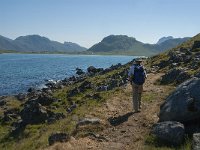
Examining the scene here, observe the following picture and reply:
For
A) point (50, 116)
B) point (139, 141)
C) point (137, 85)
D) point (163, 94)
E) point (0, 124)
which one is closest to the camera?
point (139, 141)

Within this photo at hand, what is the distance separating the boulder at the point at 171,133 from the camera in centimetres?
1788

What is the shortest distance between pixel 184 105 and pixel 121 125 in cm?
437

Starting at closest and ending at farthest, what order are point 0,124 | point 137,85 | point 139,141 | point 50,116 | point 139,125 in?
point 139,141 < point 139,125 < point 137,85 < point 50,116 < point 0,124

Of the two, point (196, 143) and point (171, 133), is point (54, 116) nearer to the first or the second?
point (171, 133)

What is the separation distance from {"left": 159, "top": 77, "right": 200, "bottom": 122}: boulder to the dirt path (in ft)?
5.02

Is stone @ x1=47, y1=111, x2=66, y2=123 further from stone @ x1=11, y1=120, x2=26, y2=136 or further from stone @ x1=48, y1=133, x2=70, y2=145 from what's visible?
stone @ x1=48, y1=133, x2=70, y2=145

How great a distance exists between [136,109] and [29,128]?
39.4ft

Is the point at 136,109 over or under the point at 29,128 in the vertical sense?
over

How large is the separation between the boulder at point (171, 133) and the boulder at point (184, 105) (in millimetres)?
996

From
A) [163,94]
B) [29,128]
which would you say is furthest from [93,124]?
[29,128]

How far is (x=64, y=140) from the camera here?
19.7m

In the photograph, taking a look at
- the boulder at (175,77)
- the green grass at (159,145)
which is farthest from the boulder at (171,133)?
the boulder at (175,77)

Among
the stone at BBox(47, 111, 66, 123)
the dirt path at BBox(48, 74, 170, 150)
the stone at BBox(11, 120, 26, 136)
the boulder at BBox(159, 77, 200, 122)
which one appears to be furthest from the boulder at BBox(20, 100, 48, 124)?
the boulder at BBox(159, 77, 200, 122)

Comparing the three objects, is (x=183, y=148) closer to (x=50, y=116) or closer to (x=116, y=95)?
(x=116, y=95)
